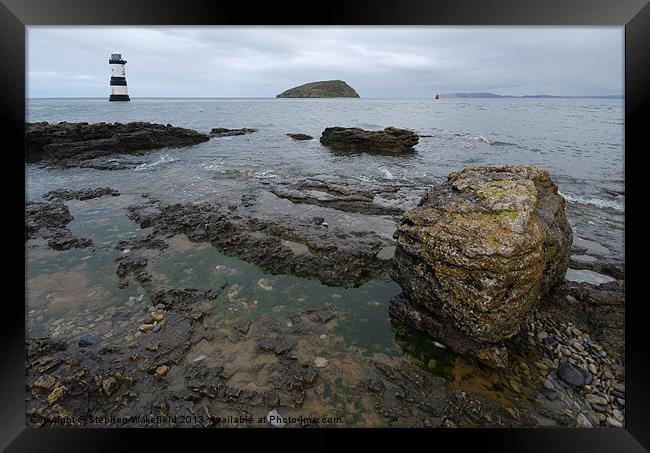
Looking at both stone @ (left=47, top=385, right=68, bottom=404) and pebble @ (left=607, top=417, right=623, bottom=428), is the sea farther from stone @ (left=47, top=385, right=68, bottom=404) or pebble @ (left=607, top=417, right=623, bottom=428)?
pebble @ (left=607, top=417, right=623, bottom=428)

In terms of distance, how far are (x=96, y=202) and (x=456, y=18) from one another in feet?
49.5

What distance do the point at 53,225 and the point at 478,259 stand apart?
12.7 metres

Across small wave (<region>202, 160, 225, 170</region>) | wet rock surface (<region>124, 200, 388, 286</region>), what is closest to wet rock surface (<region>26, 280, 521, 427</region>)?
wet rock surface (<region>124, 200, 388, 286</region>)

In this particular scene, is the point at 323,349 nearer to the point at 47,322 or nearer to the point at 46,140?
the point at 47,322

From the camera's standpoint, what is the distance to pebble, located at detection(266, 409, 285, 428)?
4465 mm

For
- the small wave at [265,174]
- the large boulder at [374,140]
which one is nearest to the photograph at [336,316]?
the small wave at [265,174]

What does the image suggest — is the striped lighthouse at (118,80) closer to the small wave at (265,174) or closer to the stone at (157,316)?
the small wave at (265,174)

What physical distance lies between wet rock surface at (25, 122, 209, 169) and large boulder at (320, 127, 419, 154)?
15198 millimetres

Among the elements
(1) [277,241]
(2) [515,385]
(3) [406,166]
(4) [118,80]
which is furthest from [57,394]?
(4) [118,80]

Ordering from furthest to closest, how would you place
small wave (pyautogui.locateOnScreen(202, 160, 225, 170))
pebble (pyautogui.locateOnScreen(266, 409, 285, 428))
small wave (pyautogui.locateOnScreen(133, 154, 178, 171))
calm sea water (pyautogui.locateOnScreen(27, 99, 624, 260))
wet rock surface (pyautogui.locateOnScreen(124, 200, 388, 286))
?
small wave (pyautogui.locateOnScreen(202, 160, 225, 170))
small wave (pyautogui.locateOnScreen(133, 154, 178, 171))
calm sea water (pyautogui.locateOnScreen(27, 99, 624, 260))
wet rock surface (pyautogui.locateOnScreen(124, 200, 388, 286))
pebble (pyautogui.locateOnScreen(266, 409, 285, 428))

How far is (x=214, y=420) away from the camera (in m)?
4.52

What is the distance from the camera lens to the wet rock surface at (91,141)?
2422 centimetres

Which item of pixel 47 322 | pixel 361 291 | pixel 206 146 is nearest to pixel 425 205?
pixel 361 291

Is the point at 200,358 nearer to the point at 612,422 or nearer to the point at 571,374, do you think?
the point at 571,374
